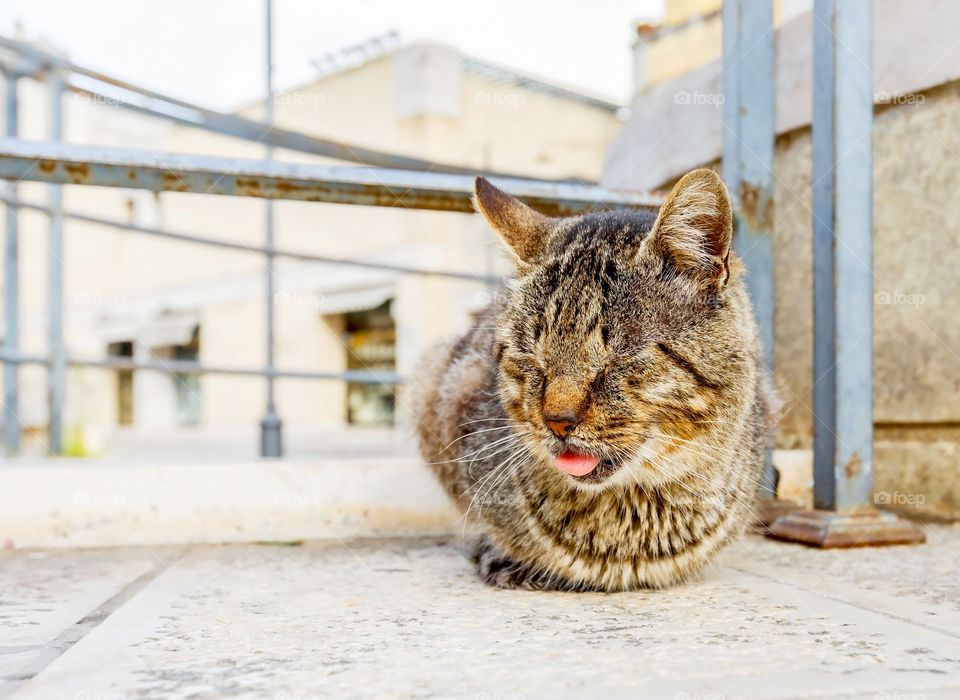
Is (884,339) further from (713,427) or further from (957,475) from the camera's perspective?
(713,427)

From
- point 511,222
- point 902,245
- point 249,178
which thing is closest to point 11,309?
point 249,178

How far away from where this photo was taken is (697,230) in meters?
1.67

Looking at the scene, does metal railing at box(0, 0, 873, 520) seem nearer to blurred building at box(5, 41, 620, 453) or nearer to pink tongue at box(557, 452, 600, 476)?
pink tongue at box(557, 452, 600, 476)

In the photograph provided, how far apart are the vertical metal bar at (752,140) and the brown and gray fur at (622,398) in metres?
0.61

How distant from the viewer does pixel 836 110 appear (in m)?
2.17

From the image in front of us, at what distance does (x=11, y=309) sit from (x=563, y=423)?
321 centimetres

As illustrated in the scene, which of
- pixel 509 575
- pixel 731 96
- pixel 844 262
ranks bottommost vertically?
pixel 509 575

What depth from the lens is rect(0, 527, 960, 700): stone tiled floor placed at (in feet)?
3.26

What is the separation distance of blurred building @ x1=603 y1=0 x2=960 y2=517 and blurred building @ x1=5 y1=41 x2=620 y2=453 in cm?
759

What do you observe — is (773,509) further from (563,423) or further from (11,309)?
(11,309)

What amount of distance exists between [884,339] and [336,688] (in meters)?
2.22

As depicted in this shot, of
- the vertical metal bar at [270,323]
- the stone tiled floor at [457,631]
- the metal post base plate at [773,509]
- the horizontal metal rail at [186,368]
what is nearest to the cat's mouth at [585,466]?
the stone tiled floor at [457,631]

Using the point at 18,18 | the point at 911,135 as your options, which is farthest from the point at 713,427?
the point at 18,18

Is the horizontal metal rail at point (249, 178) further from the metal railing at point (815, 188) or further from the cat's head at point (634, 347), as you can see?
the cat's head at point (634, 347)
